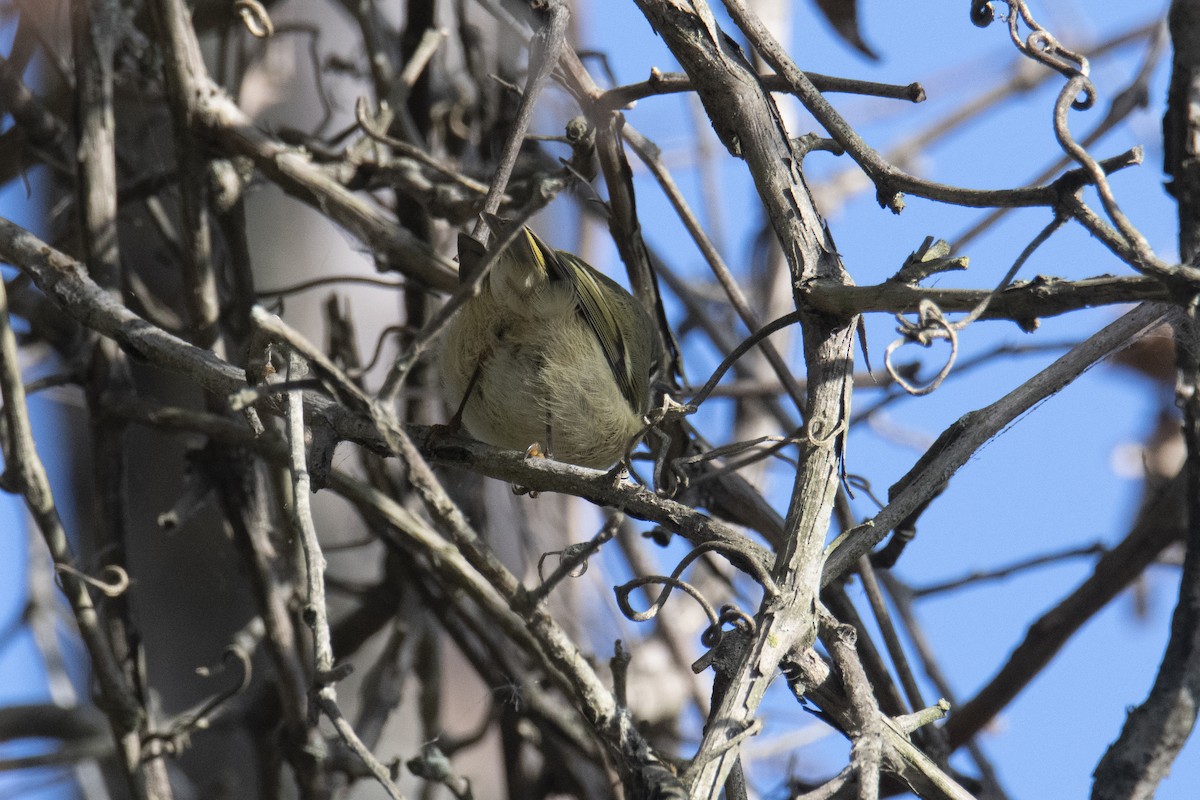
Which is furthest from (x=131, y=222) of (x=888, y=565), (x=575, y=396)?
(x=888, y=565)

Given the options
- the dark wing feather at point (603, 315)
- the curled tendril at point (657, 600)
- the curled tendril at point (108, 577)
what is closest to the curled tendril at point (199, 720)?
the curled tendril at point (108, 577)

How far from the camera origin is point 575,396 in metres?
2.21

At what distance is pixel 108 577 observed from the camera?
223 cm

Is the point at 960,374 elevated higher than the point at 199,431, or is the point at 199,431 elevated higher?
the point at 960,374

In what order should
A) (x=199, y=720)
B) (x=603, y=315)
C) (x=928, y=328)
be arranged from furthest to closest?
(x=603, y=315), (x=199, y=720), (x=928, y=328)

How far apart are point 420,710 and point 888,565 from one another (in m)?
1.42

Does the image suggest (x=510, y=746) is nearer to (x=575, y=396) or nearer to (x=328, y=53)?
(x=575, y=396)

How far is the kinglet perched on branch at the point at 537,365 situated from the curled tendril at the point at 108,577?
0.66m

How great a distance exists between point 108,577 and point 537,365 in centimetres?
93

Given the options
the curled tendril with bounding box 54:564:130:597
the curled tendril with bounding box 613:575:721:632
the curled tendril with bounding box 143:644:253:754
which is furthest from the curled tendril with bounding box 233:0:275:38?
the curled tendril with bounding box 613:575:721:632

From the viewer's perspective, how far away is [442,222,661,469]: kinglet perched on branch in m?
2.16

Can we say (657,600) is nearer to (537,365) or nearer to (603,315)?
(537,365)

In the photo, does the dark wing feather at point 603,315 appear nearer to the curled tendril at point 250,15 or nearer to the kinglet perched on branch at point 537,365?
the kinglet perched on branch at point 537,365

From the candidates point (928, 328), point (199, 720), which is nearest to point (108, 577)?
point (199, 720)
